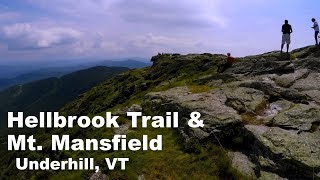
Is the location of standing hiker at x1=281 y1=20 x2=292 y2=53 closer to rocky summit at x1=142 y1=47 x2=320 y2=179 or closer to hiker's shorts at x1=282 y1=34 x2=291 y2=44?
hiker's shorts at x1=282 y1=34 x2=291 y2=44

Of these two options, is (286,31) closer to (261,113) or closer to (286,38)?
(286,38)

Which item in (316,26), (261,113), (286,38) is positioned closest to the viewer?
(261,113)

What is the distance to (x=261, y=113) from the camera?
29703 mm

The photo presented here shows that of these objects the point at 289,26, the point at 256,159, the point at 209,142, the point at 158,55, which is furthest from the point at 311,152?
the point at 158,55

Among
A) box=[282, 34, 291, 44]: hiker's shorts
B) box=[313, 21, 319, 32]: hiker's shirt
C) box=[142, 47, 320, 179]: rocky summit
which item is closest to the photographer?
box=[142, 47, 320, 179]: rocky summit

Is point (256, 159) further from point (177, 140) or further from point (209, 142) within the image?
point (177, 140)

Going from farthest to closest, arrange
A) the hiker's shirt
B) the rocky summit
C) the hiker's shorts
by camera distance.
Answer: the hiker's shirt < the hiker's shorts < the rocky summit

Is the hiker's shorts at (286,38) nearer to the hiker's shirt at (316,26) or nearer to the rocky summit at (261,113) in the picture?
the hiker's shirt at (316,26)

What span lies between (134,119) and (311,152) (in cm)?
1586

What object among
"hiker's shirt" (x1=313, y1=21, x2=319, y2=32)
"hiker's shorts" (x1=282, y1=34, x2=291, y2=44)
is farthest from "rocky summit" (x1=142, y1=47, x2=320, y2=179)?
"hiker's shirt" (x1=313, y1=21, x2=319, y2=32)

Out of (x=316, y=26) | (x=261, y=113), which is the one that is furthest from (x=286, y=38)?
(x=261, y=113)

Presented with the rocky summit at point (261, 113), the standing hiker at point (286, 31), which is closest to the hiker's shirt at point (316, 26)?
the standing hiker at point (286, 31)

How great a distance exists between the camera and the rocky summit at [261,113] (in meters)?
22.9

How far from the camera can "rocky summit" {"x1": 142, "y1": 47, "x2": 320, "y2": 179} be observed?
2288 centimetres
